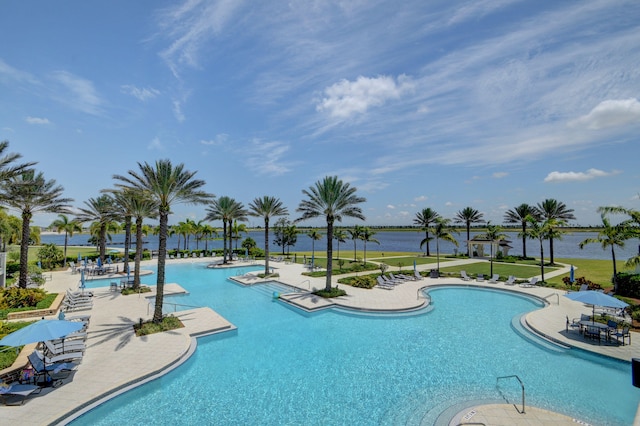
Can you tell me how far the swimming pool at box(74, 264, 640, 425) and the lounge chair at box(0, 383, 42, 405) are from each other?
1.81m

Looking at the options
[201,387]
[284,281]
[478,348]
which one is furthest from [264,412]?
[284,281]

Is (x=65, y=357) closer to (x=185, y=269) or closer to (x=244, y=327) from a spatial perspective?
(x=244, y=327)

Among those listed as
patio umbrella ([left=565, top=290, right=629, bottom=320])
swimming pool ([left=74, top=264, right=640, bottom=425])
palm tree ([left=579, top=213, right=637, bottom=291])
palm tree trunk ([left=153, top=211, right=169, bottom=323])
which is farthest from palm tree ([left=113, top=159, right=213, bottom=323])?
palm tree ([left=579, top=213, right=637, bottom=291])

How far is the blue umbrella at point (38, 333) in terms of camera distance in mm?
8703

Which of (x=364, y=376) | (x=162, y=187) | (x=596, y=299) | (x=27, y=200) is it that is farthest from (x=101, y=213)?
(x=596, y=299)

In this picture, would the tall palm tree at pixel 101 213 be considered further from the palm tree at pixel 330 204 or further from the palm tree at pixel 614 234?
the palm tree at pixel 614 234

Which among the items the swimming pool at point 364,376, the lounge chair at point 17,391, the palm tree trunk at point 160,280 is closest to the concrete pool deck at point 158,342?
the lounge chair at point 17,391

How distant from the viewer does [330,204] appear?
21594 millimetres

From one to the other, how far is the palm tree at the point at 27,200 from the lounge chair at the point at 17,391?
13456 millimetres

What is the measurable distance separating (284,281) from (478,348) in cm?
1608

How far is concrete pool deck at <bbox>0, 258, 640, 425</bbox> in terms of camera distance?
310 inches

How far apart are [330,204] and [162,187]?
10.8m

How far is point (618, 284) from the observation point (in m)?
20.4

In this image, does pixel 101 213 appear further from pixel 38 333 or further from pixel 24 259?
pixel 38 333
